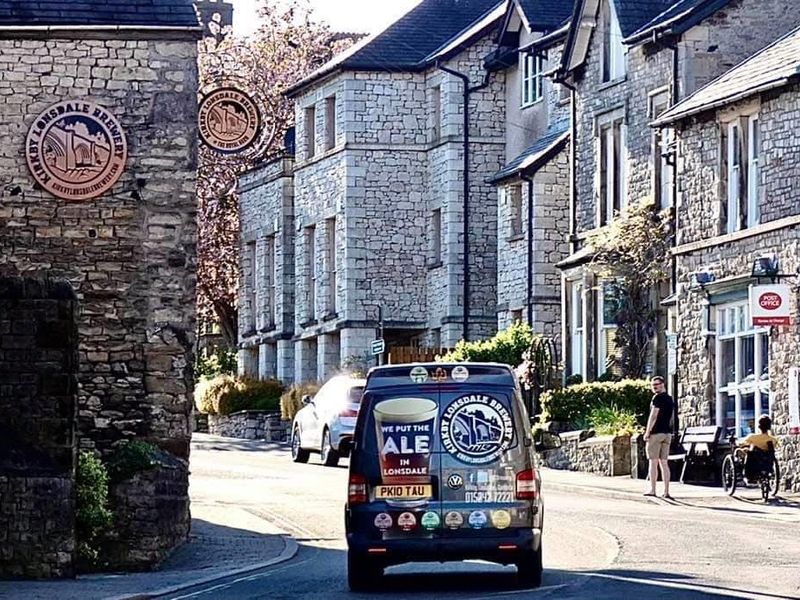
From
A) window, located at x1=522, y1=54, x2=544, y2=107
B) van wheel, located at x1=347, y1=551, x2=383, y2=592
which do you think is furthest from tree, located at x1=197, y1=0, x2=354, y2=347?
van wheel, located at x1=347, y1=551, x2=383, y2=592

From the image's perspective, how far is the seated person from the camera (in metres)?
31.7

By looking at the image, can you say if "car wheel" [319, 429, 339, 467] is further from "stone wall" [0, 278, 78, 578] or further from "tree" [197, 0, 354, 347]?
"tree" [197, 0, 354, 347]

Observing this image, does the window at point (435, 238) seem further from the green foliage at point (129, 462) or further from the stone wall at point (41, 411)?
the stone wall at point (41, 411)

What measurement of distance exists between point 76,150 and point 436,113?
27479mm

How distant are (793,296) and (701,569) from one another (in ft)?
46.1

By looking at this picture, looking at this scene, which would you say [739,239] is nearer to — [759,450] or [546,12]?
[759,450]

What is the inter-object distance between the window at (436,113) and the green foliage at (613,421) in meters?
17.1

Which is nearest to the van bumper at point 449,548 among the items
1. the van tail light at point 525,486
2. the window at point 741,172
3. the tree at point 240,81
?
the van tail light at point 525,486

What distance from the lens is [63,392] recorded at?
22.8 m

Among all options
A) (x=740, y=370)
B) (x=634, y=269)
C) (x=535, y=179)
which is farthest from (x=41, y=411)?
(x=535, y=179)

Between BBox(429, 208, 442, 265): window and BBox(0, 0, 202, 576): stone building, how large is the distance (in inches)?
1062

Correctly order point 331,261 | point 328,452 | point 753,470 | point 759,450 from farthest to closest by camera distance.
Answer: point 331,261, point 328,452, point 759,450, point 753,470

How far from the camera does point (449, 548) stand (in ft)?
63.3

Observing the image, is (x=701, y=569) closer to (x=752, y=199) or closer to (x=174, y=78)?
(x=174, y=78)
